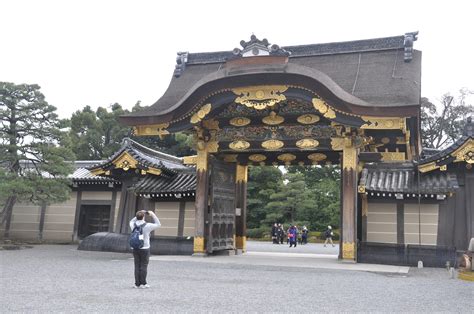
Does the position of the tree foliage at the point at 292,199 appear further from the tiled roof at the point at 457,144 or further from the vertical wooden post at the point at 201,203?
the tiled roof at the point at 457,144

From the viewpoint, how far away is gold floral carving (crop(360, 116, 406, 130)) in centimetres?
1195

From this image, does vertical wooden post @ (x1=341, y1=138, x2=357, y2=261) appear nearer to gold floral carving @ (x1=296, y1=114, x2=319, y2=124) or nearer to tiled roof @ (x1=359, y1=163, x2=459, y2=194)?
tiled roof @ (x1=359, y1=163, x2=459, y2=194)

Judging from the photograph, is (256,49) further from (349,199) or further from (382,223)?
(382,223)

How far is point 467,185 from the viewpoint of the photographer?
42.3 ft

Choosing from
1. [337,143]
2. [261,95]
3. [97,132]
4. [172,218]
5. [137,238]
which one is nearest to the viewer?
[137,238]

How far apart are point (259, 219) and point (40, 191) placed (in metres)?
19.9

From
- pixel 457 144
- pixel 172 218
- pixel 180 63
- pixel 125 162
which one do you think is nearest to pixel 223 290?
pixel 457 144

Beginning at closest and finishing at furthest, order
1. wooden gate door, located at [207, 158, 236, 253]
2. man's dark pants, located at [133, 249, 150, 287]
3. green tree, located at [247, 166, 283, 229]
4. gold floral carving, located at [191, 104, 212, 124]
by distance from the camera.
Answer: man's dark pants, located at [133, 249, 150, 287]
gold floral carving, located at [191, 104, 212, 124]
wooden gate door, located at [207, 158, 236, 253]
green tree, located at [247, 166, 283, 229]

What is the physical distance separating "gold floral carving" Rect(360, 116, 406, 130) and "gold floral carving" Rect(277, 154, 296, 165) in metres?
3.25

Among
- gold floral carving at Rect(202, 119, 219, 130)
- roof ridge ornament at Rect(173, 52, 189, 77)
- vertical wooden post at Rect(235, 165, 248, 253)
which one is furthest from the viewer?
roof ridge ornament at Rect(173, 52, 189, 77)

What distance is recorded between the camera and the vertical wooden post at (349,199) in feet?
40.1

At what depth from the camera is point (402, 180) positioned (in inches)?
540

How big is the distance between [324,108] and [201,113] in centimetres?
356

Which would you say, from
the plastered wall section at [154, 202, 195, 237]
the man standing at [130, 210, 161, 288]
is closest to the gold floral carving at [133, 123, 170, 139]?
the plastered wall section at [154, 202, 195, 237]
